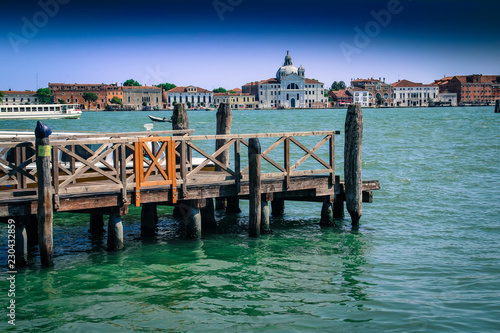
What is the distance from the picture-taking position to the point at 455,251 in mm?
13453

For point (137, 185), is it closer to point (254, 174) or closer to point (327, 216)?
point (254, 174)

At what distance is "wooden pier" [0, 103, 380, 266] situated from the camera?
10938 mm

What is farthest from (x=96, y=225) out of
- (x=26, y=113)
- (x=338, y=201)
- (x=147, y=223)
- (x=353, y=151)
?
(x=26, y=113)

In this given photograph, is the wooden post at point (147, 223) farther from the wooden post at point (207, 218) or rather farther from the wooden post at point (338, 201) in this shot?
the wooden post at point (338, 201)

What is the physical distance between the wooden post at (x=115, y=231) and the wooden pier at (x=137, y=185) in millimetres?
21

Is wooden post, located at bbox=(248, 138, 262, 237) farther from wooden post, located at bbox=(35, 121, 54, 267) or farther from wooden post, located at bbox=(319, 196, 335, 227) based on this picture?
wooden post, located at bbox=(35, 121, 54, 267)

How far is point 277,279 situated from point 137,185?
133 inches

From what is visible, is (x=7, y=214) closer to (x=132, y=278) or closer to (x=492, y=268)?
(x=132, y=278)

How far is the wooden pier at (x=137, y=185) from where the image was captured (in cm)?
1094

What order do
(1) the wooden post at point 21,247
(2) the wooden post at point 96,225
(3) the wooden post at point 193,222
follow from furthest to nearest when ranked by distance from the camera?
(2) the wooden post at point 96,225
(3) the wooden post at point 193,222
(1) the wooden post at point 21,247

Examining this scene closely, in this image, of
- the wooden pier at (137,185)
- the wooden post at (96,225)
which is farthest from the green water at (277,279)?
the wooden pier at (137,185)

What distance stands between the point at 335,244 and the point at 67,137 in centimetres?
728

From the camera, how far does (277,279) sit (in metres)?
11.1

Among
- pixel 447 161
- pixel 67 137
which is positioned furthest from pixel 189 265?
pixel 447 161
